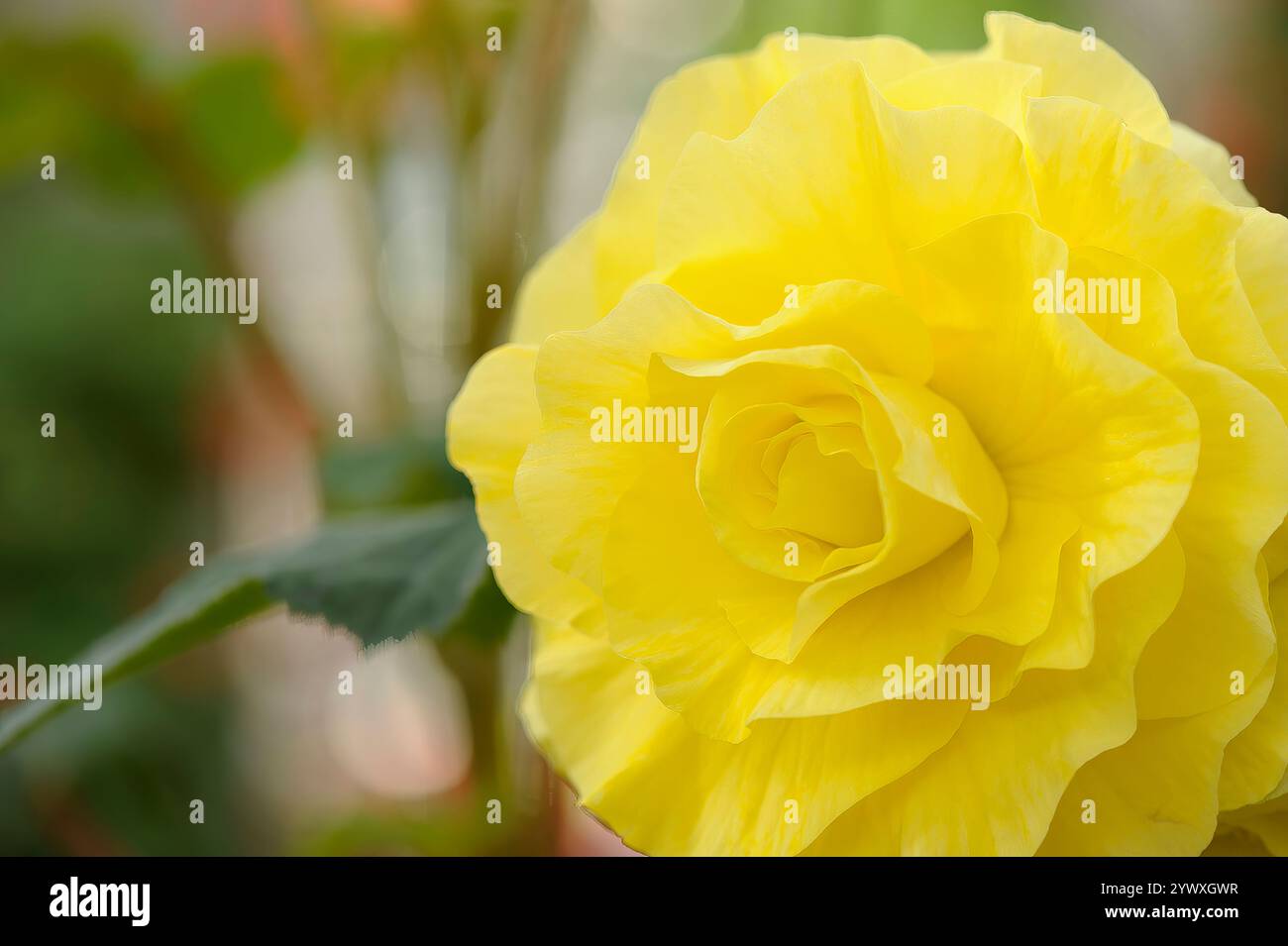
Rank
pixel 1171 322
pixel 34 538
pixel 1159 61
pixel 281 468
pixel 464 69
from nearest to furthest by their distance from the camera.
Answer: pixel 1171 322 → pixel 464 69 → pixel 1159 61 → pixel 34 538 → pixel 281 468

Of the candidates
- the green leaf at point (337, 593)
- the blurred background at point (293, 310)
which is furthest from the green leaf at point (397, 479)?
the green leaf at point (337, 593)

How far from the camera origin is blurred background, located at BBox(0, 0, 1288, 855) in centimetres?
55

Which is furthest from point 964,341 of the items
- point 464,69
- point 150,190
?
point 150,190

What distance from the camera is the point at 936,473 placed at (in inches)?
8.9

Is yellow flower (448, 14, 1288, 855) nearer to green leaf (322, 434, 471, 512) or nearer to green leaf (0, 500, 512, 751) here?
green leaf (0, 500, 512, 751)

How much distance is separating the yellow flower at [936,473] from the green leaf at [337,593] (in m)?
0.08

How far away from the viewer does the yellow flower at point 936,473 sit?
23 cm

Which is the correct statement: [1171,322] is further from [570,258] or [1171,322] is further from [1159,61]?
[1159,61]

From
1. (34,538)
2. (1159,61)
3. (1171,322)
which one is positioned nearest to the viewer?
(1171,322)

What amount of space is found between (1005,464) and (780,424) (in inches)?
2.0

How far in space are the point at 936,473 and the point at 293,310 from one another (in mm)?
797

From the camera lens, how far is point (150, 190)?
2.17ft

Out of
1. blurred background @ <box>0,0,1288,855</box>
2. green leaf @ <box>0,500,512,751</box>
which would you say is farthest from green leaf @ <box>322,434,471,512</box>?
green leaf @ <box>0,500,512,751</box>

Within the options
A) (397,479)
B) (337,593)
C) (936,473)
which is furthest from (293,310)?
(936,473)
